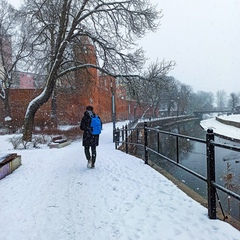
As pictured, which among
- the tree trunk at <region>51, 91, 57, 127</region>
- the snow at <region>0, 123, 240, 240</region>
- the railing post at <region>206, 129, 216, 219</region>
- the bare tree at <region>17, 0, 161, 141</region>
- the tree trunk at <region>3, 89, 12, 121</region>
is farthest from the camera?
the tree trunk at <region>3, 89, 12, 121</region>

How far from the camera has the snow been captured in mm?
3377

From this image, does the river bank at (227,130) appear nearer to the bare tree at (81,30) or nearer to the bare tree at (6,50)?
the bare tree at (81,30)

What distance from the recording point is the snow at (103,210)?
11.1ft

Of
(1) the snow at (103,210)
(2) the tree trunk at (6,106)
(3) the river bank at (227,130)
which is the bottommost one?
(3) the river bank at (227,130)

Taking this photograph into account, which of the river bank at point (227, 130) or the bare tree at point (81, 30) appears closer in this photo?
the bare tree at point (81, 30)

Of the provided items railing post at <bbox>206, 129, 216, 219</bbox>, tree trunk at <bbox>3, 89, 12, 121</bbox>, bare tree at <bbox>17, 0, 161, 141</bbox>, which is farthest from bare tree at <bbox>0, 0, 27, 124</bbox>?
railing post at <bbox>206, 129, 216, 219</bbox>

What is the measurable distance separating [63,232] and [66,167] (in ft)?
14.6

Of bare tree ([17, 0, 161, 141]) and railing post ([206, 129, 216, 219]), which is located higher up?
bare tree ([17, 0, 161, 141])

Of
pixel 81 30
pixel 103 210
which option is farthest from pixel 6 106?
pixel 103 210

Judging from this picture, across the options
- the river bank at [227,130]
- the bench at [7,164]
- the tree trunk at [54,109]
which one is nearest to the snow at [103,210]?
the bench at [7,164]

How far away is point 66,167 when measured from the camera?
7.82 metres

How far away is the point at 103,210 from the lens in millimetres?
4145

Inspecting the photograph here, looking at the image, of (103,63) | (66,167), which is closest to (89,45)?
(103,63)

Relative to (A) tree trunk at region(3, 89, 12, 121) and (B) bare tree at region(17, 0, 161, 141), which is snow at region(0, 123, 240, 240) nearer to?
(B) bare tree at region(17, 0, 161, 141)
